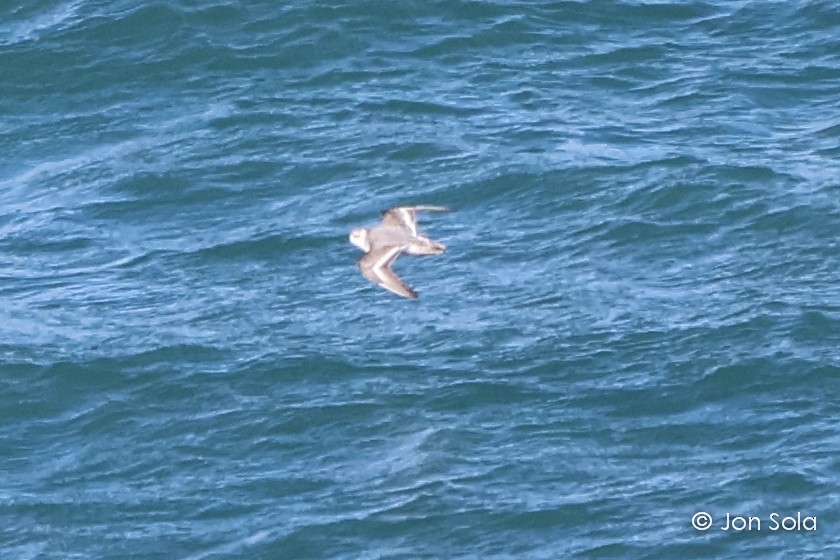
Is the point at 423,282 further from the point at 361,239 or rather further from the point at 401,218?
the point at 361,239

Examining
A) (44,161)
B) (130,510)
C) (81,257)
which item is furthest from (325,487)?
(44,161)

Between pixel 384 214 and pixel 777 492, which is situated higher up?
pixel 384 214

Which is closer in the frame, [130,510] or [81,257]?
[130,510]

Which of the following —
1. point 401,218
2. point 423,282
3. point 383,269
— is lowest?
point 423,282

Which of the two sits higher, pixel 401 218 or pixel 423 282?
pixel 401 218

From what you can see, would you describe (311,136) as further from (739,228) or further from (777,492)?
(777,492)

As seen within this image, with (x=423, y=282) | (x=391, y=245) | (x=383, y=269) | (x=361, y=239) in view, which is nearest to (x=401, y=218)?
(x=361, y=239)

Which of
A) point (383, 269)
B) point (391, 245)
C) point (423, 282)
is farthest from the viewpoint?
point (423, 282)
